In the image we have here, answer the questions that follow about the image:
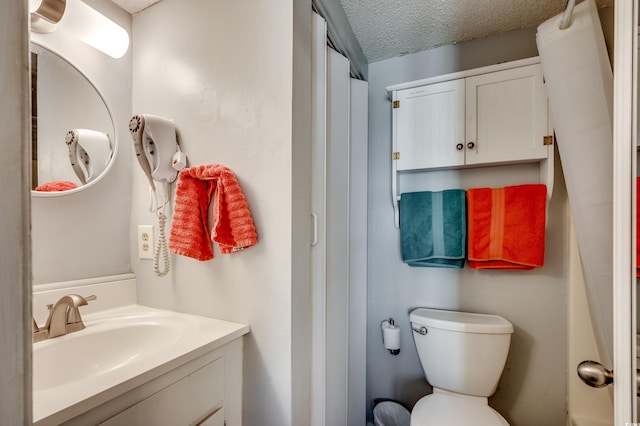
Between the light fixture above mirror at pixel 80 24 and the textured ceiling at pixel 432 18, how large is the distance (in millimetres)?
229

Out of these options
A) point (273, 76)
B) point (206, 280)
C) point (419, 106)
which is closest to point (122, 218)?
point (206, 280)

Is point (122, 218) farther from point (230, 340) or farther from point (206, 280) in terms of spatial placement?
point (230, 340)

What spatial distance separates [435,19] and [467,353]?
5.25 ft

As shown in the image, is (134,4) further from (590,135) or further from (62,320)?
(590,135)

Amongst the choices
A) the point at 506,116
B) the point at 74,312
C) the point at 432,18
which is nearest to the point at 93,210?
the point at 74,312

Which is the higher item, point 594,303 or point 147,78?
point 147,78

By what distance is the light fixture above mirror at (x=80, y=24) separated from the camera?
0.86 metres

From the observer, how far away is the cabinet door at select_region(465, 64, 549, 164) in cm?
129

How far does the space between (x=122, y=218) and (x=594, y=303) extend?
1850 mm

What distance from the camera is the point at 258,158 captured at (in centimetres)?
95

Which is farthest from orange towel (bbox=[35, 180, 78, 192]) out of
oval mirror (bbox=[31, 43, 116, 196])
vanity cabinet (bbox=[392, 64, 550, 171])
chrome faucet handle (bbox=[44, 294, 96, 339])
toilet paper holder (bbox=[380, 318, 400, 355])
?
toilet paper holder (bbox=[380, 318, 400, 355])

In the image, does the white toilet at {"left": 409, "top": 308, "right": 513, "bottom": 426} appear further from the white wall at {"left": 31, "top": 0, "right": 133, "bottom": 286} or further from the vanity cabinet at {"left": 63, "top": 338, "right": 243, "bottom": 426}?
the white wall at {"left": 31, "top": 0, "right": 133, "bottom": 286}

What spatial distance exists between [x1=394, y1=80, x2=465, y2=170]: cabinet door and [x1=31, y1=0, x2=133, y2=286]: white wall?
1352 millimetres

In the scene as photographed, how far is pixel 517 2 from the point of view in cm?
128
